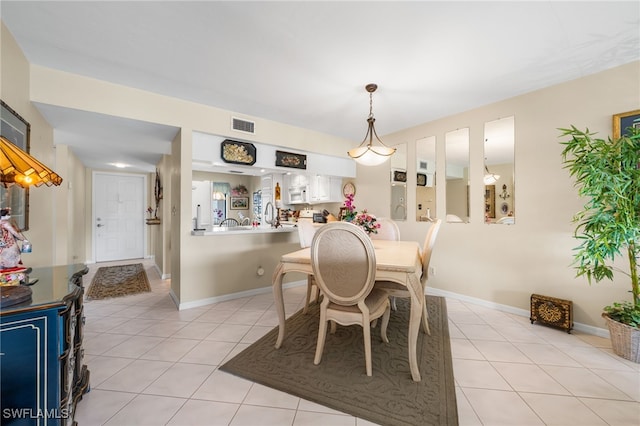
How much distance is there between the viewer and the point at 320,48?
2.04 m

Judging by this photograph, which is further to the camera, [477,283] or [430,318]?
[477,283]

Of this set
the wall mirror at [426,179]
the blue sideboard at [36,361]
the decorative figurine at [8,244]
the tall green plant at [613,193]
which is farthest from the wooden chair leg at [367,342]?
the wall mirror at [426,179]

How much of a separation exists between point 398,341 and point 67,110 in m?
3.82

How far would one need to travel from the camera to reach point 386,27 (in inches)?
71.7

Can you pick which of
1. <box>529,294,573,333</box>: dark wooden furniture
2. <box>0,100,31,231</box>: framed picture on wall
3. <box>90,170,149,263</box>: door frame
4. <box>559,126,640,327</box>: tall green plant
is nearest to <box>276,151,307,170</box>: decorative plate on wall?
<box>0,100,31,231</box>: framed picture on wall

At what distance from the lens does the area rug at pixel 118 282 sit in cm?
367

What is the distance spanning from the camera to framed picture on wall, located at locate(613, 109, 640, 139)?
2226 millimetres

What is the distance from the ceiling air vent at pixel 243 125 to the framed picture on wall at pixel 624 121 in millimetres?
3781

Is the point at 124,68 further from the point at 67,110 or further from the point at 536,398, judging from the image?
the point at 536,398

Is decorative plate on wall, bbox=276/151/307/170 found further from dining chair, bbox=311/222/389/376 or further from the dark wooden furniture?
the dark wooden furniture

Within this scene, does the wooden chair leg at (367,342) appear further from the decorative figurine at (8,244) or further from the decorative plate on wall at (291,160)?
the decorative plate on wall at (291,160)

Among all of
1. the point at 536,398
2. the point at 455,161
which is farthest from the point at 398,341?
the point at 455,161

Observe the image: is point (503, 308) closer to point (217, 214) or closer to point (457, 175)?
point (457, 175)

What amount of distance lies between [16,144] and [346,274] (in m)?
2.65
